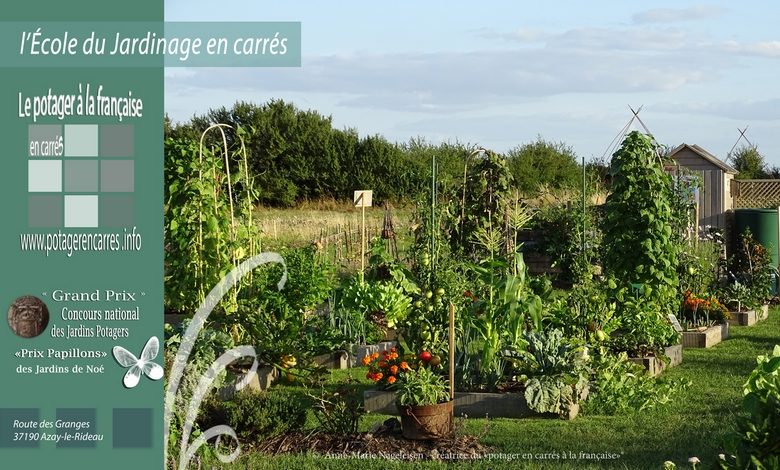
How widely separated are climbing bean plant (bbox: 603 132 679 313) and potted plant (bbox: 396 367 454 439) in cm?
420

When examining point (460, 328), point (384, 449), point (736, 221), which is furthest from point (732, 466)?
point (736, 221)

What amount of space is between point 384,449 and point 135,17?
9.39 feet

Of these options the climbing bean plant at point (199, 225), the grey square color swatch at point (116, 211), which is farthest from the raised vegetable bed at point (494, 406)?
the grey square color swatch at point (116, 211)

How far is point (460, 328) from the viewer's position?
741 cm

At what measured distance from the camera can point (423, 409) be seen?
5773 mm

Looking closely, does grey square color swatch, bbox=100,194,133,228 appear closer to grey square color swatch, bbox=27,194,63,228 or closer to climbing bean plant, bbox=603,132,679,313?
grey square color swatch, bbox=27,194,63,228

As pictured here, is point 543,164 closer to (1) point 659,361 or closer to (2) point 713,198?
(2) point 713,198

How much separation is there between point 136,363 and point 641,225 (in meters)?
6.63

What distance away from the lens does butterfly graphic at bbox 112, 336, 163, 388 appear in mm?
4277

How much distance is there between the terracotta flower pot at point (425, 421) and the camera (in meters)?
5.78

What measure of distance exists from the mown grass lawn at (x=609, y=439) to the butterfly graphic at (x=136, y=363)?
3.90 ft

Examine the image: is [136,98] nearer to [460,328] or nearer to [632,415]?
[460,328]

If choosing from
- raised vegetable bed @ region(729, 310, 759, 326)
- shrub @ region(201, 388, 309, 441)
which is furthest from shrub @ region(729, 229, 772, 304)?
shrub @ region(201, 388, 309, 441)

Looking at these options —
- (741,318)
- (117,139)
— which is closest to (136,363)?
(117,139)
